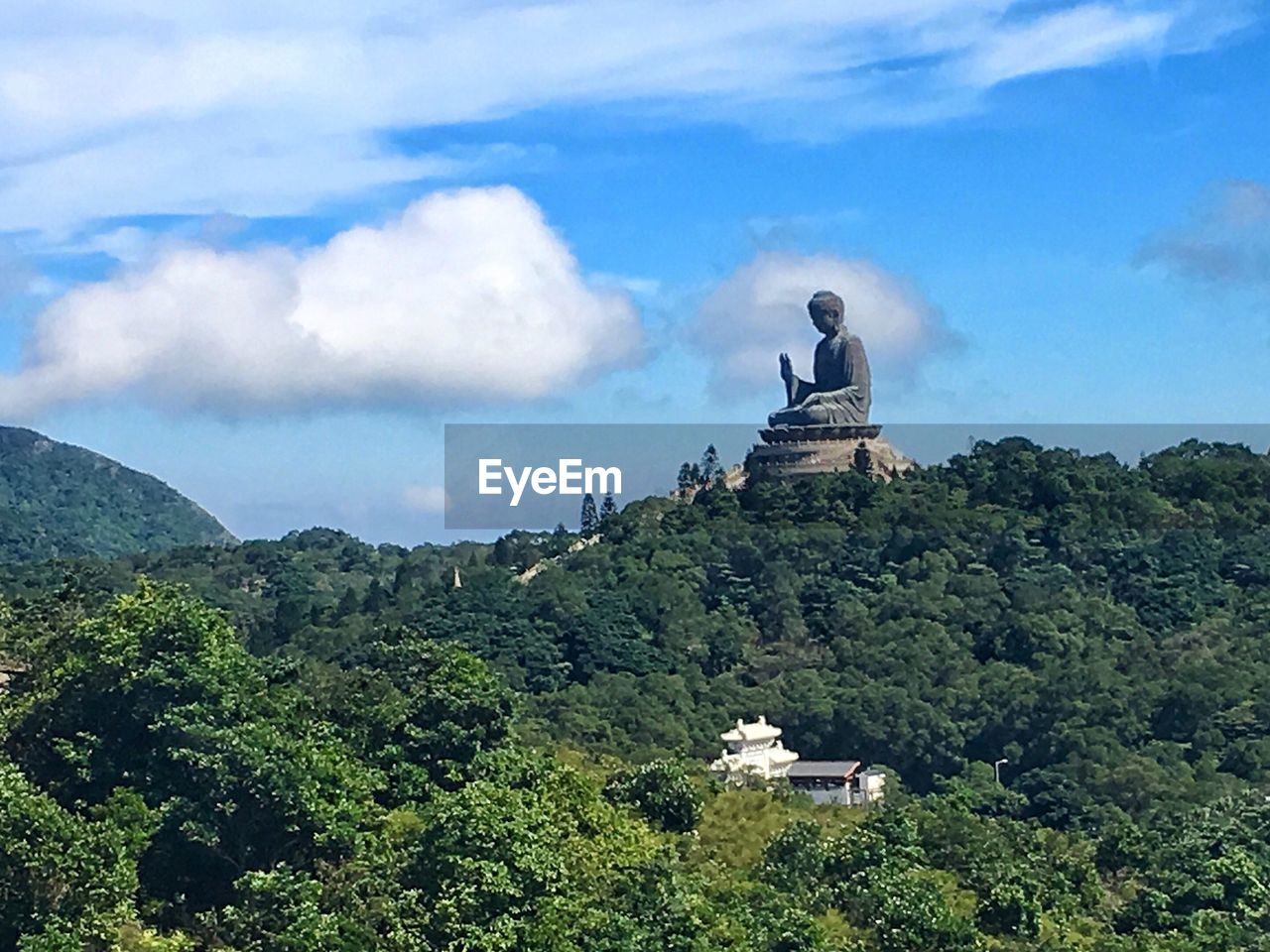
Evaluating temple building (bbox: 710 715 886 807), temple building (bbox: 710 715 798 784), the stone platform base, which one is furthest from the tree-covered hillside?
the stone platform base

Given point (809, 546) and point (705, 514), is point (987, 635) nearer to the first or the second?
point (809, 546)

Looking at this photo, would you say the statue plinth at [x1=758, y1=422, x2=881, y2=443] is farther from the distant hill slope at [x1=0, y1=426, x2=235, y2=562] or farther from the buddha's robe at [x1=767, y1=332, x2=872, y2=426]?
the distant hill slope at [x1=0, y1=426, x2=235, y2=562]

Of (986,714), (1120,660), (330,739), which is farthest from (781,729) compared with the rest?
(330,739)

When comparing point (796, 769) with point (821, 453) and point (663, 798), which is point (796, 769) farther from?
point (821, 453)

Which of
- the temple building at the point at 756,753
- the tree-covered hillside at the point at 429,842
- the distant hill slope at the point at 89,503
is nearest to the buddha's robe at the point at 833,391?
the temple building at the point at 756,753

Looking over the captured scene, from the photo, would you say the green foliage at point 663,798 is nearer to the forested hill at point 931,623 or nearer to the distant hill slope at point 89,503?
the forested hill at point 931,623

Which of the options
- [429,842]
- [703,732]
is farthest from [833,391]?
[429,842]

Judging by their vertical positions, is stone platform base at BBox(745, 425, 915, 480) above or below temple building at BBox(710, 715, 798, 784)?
above
